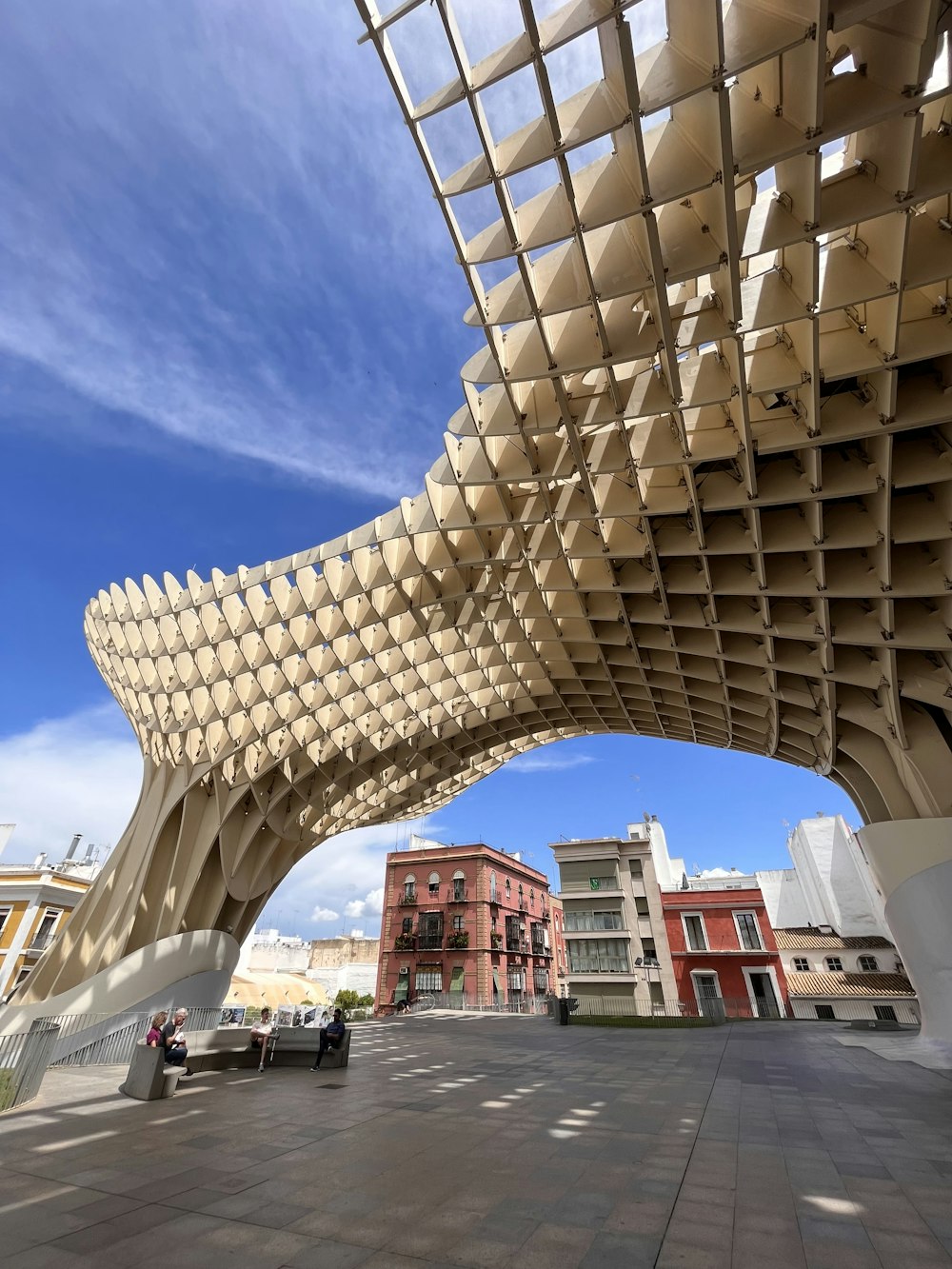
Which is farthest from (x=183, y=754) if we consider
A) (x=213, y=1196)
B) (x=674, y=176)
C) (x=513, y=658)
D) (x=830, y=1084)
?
(x=674, y=176)

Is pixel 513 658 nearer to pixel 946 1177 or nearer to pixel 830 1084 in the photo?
pixel 830 1084

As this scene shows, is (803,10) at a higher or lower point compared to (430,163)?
lower

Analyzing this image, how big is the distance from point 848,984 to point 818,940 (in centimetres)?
346

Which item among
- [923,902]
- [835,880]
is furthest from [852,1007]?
[923,902]

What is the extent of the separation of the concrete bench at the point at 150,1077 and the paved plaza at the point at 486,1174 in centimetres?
36

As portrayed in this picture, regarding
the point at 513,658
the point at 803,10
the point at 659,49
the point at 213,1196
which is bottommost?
the point at 213,1196

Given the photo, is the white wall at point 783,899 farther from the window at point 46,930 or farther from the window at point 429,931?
the window at point 46,930

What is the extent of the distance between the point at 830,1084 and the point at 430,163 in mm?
17751

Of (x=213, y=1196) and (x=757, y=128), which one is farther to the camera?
(x=757, y=128)

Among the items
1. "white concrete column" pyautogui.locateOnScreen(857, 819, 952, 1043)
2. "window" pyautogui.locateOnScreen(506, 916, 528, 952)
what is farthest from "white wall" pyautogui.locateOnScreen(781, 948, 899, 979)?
"white concrete column" pyautogui.locateOnScreen(857, 819, 952, 1043)

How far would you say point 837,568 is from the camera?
48.4 feet

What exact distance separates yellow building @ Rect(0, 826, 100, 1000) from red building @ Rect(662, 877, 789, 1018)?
149 ft

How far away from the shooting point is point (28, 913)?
44.9m

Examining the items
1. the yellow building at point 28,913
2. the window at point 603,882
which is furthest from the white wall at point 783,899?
the yellow building at point 28,913
